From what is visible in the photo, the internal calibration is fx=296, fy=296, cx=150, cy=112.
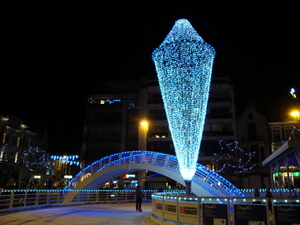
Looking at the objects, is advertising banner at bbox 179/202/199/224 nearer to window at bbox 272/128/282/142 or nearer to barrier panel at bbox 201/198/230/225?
barrier panel at bbox 201/198/230/225

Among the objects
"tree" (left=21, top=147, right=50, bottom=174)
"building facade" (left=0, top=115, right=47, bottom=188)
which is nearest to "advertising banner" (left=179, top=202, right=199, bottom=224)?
"building facade" (left=0, top=115, right=47, bottom=188)

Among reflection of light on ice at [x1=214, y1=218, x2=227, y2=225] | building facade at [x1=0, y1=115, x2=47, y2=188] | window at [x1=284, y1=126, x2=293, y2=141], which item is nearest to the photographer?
reflection of light on ice at [x1=214, y1=218, x2=227, y2=225]

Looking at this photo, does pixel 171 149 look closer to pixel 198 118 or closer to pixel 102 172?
pixel 102 172

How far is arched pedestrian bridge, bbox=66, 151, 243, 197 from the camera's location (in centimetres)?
2134

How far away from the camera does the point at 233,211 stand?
800cm

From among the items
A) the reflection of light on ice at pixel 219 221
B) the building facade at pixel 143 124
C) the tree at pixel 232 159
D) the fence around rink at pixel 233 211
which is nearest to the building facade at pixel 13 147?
the building facade at pixel 143 124

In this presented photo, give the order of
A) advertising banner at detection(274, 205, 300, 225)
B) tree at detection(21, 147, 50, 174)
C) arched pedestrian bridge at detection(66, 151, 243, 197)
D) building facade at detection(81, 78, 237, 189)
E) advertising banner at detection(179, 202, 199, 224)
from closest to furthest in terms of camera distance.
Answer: advertising banner at detection(274, 205, 300, 225)
advertising banner at detection(179, 202, 199, 224)
arched pedestrian bridge at detection(66, 151, 243, 197)
building facade at detection(81, 78, 237, 189)
tree at detection(21, 147, 50, 174)

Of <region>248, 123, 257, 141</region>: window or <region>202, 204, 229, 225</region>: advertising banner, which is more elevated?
<region>248, 123, 257, 141</region>: window

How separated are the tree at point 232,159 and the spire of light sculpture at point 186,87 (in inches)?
1038

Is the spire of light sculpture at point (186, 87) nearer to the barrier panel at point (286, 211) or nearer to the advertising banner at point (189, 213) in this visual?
the advertising banner at point (189, 213)

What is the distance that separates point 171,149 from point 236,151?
9.62 meters

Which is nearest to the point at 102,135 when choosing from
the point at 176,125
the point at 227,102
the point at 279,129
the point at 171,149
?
the point at 171,149

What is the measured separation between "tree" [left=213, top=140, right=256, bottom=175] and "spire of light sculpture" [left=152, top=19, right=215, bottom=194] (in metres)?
26.4

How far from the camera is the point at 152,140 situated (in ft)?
154
